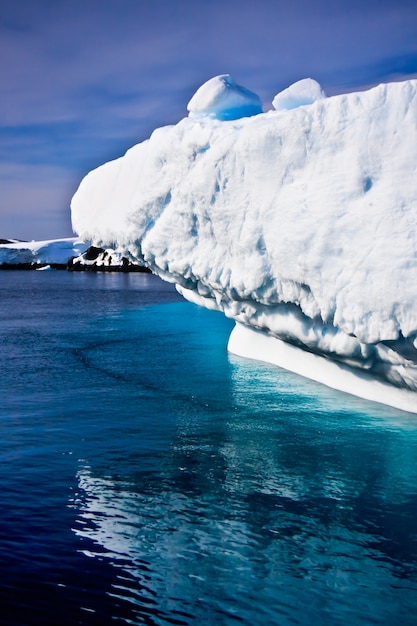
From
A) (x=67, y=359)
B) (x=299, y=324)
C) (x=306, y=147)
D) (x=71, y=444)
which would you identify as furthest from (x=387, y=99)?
(x=67, y=359)

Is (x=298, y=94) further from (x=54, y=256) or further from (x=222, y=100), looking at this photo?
(x=54, y=256)

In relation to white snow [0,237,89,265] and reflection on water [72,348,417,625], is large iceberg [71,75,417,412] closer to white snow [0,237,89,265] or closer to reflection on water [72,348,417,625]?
reflection on water [72,348,417,625]

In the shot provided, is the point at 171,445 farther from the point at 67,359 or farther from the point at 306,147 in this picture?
the point at 67,359

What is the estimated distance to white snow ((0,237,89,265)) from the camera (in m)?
78.5

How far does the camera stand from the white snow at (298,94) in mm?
11289

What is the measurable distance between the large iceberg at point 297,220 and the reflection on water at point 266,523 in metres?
1.44

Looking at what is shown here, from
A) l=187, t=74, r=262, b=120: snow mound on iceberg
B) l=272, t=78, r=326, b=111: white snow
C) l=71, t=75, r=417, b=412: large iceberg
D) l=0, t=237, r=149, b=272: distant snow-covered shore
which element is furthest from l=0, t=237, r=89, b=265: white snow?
l=272, t=78, r=326, b=111: white snow

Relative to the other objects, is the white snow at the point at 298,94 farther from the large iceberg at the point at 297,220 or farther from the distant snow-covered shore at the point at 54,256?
the distant snow-covered shore at the point at 54,256

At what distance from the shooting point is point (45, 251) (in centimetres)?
7881

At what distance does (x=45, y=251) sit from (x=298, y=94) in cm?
7066

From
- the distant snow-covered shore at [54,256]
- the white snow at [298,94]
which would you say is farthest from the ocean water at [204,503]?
the distant snow-covered shore at [54,256]

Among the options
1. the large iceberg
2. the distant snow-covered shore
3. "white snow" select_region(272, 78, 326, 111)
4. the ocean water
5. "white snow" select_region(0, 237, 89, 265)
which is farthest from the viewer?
"white snow" select_region(0, 237, 89, 265)

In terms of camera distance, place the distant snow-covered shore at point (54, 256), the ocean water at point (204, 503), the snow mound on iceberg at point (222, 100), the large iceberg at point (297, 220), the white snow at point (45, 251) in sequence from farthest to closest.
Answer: the white snow at point (45, 251), the distant snow-covered shore at point (54, 256), the snow mound on iceberg at point (222, 100), the large iceberg at point (297, 220), the ocean water at point (204, 503)

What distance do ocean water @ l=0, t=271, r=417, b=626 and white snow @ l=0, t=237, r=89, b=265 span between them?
68978 mm
